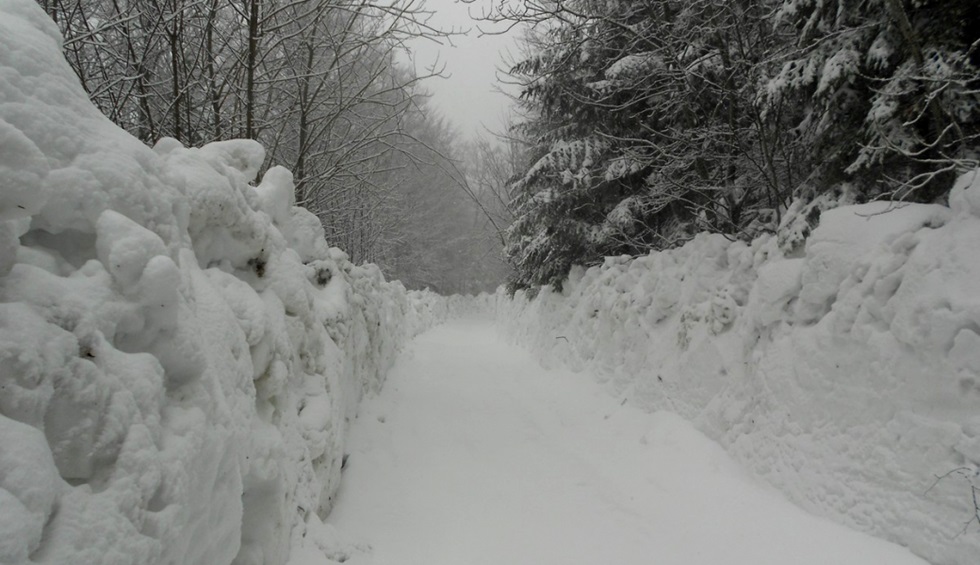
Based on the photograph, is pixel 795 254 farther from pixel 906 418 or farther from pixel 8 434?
pixel 8 434

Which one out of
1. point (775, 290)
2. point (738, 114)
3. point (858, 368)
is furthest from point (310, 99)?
point (738, 114)

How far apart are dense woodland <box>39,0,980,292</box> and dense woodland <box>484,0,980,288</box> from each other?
0.03 metres

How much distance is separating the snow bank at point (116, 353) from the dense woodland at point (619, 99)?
4.63ft

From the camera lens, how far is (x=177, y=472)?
1.35m

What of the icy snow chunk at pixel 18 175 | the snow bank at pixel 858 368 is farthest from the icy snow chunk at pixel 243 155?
the snow bank at pixel 858 368

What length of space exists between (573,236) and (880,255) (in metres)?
6.19

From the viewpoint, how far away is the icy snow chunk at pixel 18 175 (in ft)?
3.55

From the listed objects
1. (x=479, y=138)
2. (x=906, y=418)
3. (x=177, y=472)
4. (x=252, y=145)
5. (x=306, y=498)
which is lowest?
(x=306, y=498)

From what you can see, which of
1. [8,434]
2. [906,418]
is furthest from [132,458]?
[906,418]

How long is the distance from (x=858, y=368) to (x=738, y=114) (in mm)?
4198

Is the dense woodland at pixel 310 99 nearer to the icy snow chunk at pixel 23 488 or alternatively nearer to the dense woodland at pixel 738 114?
the dense woodland at pixel 738 114

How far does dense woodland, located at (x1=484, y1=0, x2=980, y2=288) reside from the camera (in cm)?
337

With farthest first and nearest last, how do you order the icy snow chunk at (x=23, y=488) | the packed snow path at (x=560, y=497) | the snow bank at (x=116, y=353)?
the packed snow path at (x=560, y=497) < the snow bank at (x=116, y=353) < the icy snow chunk at (x=23, y=488)

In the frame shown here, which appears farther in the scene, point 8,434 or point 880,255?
point 880,255
